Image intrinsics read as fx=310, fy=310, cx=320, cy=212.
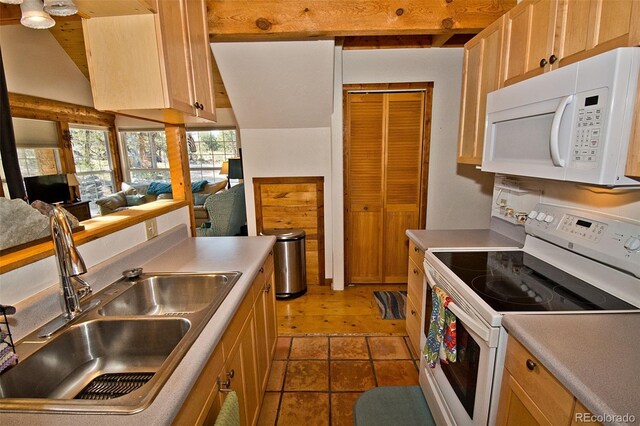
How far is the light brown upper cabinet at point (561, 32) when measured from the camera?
102 centimetres

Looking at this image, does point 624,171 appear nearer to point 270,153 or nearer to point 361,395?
point 361,395

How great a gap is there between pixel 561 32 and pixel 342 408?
2.19 m

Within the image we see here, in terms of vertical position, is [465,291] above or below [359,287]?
above

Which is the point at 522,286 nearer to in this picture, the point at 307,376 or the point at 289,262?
the point at 307,376

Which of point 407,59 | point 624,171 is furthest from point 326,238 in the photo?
point 624,171

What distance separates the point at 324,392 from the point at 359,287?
60.8 inches

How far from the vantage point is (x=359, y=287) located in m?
3.45

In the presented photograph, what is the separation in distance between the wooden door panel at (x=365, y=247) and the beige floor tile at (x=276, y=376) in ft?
4.68

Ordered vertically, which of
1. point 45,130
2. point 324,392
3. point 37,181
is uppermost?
point 45,130

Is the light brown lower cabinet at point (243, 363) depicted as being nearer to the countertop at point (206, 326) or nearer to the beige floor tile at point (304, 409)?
the countertop at point (206, 326)

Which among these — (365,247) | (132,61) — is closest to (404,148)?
(365,247)

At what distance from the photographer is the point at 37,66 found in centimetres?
425

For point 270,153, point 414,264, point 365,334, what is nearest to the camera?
point 414,264

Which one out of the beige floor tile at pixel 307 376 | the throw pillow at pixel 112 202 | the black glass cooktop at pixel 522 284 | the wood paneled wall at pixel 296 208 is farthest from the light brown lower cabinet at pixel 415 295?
the throw pillow at pixel 112 202
